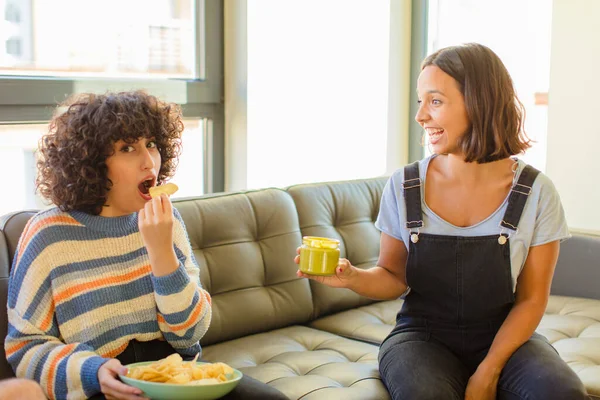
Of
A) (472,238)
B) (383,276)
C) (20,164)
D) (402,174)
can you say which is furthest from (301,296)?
(20,164)

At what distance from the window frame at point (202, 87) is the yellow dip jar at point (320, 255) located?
1.47 m

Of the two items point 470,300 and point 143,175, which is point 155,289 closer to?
point 143,175

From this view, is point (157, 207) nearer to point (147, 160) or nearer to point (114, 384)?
point (147, 160)

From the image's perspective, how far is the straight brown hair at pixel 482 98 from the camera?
2.25 m

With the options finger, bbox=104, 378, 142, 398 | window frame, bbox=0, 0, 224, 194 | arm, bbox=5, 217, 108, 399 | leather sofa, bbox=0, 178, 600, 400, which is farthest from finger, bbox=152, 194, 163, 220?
window frame, bbox=0, 0, 224, 194

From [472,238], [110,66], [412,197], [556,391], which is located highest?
[110,66]

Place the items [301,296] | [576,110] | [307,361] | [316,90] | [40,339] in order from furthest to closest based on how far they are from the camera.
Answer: [316,90], [576,110], [301,296], [307,361], [40,339]

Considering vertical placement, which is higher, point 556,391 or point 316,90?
point 316,90

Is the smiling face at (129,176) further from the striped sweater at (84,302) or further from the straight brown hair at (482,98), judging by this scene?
the straight brown hair at (482,98)

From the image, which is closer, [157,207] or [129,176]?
[157,207]

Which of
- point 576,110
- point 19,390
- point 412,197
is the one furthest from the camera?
point 576,110

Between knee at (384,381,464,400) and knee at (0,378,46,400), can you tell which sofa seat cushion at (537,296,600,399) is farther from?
knee at (0,378,46,400)

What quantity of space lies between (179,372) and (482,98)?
3.71ft

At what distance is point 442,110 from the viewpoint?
2.27 meters
